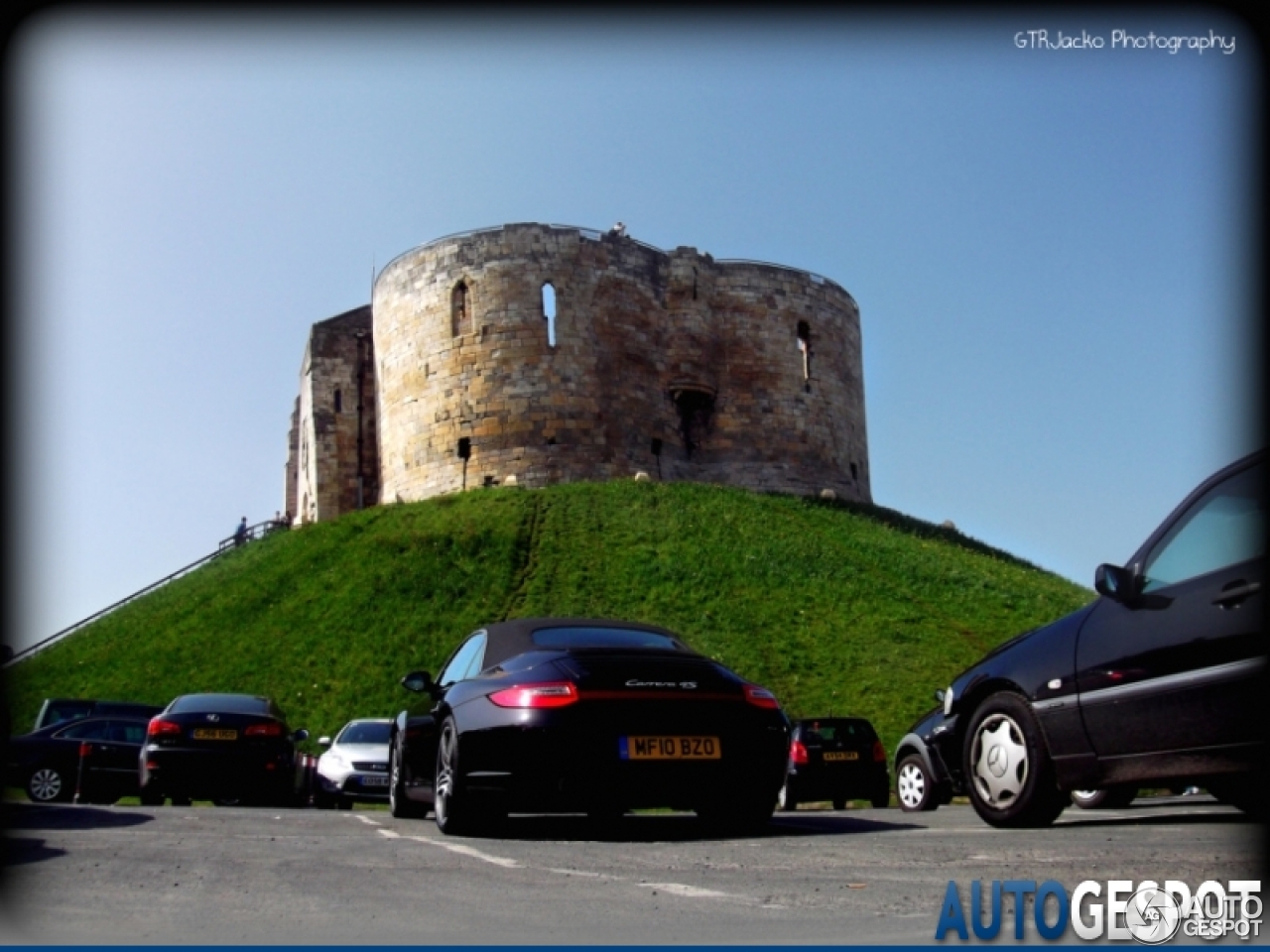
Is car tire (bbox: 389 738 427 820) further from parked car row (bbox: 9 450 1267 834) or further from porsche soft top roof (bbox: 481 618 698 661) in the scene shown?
porsche soft top roof (bbox: 481 618 698 661)

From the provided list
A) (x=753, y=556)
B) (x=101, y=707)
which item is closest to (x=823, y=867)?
(x=101, y=707)

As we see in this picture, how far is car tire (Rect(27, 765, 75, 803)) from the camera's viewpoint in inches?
628

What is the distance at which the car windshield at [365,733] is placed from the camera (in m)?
17.7

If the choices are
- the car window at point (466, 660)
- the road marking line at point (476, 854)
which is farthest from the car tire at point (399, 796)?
the road marking line at point (476, 854)

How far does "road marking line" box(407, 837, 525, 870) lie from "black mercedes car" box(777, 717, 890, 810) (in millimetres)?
7719

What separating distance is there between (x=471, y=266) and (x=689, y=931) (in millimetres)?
38887

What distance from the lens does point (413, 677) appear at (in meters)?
9.76

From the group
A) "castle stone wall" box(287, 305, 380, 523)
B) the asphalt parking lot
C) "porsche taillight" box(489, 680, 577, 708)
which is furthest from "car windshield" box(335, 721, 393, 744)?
"castle stone wall" box(287, 305, 380, 523)

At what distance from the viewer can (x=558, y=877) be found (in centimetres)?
590

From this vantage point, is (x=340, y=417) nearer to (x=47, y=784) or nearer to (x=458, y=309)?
(x=458, y=309)

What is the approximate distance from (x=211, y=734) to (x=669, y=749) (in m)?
8.43

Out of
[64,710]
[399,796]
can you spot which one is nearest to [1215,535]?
[399,796]

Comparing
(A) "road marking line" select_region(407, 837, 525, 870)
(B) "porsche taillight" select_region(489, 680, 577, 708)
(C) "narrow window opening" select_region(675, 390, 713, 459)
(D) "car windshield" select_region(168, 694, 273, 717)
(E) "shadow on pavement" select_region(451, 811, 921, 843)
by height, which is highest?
(C) "narrow window opening" select_region(675, 390, 713, 459)

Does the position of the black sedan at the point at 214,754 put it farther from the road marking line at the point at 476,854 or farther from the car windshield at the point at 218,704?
the road marking line at the point at 476,854
